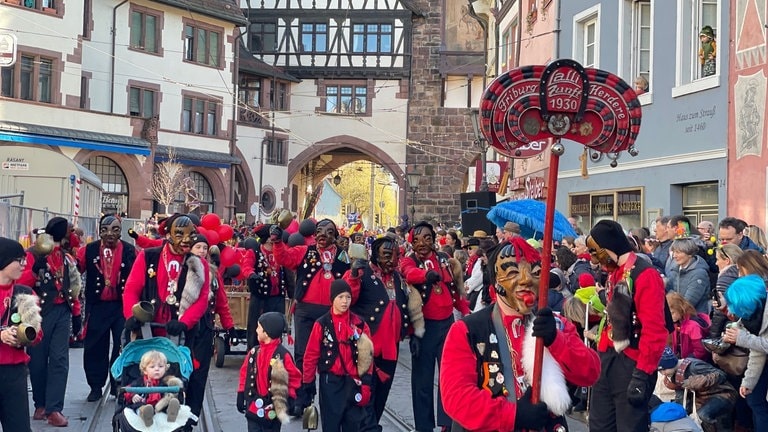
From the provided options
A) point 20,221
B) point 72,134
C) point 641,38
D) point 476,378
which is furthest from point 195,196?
point 476,378

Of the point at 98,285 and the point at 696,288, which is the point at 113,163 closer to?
the point at 98,285

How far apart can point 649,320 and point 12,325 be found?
404 centimetres

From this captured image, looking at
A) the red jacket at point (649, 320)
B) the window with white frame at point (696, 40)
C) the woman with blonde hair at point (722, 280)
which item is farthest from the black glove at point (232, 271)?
the window with white frame at point (696, 40)

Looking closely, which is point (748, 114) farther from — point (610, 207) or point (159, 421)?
point (159, 421)

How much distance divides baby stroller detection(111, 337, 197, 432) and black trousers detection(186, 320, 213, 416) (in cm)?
71

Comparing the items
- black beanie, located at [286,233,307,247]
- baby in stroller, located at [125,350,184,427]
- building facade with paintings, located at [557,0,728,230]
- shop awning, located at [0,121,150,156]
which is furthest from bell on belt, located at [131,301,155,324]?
shop awning, located at [0,121,150,156]

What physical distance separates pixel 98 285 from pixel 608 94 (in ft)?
22.0

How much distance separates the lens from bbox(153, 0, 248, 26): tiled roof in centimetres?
4003

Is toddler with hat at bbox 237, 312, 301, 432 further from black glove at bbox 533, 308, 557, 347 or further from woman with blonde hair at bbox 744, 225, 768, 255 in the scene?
woman with blonde hair at bbox 744, 225, 768, 255

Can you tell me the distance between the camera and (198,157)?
4072 centimetres

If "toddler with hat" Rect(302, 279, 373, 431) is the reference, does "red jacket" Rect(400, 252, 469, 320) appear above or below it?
above

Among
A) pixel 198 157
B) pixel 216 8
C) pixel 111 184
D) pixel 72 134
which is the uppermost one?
pixel 216 8

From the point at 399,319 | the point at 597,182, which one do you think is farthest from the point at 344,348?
the point at 597,182

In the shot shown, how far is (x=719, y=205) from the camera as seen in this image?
582 inches
